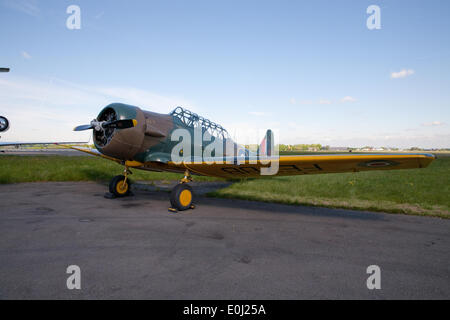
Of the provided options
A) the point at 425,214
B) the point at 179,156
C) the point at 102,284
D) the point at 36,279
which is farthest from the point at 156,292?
the point at 425,214

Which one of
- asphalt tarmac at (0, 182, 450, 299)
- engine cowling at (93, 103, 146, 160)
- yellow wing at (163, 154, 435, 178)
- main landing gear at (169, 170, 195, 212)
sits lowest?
asphalt tarmac at (0, 182, 450, 299)

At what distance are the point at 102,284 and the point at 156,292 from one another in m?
0.58

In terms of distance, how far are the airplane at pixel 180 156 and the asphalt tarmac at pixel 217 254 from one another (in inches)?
45.4

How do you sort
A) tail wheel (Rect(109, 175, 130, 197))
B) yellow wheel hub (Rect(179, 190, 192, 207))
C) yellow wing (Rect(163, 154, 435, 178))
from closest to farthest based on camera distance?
yellow wing (Rect(163, 154, 435, 178)), yellow wheel hub (Rect(179, 190, 192, 207)), tail wheel (Rect(109, 175, 130, 197))

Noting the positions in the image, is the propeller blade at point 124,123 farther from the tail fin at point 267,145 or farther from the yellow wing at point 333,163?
the tail fin at point 267,145

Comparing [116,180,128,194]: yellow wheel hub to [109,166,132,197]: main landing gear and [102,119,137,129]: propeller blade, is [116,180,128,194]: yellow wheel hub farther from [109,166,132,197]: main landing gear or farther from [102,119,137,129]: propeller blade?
[102,119,137,129]: propeller blade

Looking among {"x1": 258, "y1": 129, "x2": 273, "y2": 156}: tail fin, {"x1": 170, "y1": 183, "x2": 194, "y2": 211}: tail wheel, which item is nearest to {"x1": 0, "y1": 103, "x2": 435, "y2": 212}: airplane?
{"x1": 170, "y1": 183, "x2": 194, "y2": 211}: tail wheel

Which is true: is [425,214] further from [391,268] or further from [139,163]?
[139,163]

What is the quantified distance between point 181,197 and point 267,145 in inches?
359

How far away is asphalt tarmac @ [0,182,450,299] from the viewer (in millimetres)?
2324

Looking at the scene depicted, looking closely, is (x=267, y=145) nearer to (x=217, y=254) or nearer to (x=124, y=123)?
(x=124, y=123)

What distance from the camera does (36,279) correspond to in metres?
2.40

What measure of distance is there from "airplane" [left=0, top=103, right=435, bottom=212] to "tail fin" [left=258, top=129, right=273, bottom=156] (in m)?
6.39

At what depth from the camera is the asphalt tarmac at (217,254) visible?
7.63 feet
